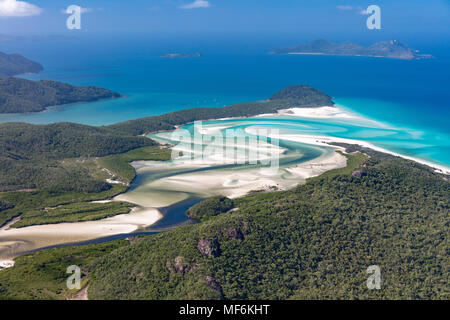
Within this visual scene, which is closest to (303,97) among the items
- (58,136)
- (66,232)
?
(58,136)

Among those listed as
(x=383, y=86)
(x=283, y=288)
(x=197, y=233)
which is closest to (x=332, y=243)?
(x=283, y=288)

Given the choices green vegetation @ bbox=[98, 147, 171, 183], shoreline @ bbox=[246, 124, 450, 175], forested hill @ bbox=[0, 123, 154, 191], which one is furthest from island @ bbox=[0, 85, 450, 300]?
shoreline @ bbox=[246, 124, 450, 175]

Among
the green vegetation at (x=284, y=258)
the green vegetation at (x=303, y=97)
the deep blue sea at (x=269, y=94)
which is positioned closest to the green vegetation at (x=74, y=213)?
the green vegetation at (x=284, y=258)

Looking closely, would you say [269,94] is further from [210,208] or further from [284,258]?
[284,258]

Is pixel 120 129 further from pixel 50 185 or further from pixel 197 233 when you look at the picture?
pixel 197 233

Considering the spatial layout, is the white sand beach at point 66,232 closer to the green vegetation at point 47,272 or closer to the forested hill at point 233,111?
the green vegetation at point 47,272

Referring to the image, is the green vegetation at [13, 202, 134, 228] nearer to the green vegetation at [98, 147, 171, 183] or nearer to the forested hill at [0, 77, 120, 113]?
the green vegetation at [98, 147, 171, 183]
